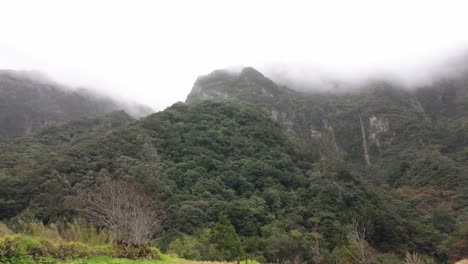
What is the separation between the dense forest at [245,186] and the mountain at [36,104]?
45.0m

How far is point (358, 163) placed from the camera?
14512cm

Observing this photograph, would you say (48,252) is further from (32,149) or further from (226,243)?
(32,149)

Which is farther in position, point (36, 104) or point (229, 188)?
point (36, 104)

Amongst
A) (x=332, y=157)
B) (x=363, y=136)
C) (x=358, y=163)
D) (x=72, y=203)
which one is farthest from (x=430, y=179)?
(x=72, y=203)

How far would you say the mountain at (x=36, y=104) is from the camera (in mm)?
151000

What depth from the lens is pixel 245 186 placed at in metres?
76.2

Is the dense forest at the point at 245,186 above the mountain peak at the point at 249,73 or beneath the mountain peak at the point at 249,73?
beneath

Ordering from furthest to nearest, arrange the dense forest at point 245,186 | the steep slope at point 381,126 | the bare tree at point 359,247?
the steep slope at point 381,126 → the dense forest at point 245,186 → the bare tree at point 359,247

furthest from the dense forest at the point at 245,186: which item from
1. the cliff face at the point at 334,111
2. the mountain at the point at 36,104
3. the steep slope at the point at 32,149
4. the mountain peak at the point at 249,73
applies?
the mountain peak at the point at 249,73

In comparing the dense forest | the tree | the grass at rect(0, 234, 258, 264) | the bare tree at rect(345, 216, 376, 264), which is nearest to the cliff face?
the dense forest

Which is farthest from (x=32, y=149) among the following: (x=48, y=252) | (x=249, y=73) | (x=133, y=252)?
(x=249, y=73)

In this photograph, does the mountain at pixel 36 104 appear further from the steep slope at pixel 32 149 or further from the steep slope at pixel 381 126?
the steep slope at pixel 381 126

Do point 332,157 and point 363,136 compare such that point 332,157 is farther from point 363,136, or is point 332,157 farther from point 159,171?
point 363,136

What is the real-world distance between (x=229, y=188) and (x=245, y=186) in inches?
128
